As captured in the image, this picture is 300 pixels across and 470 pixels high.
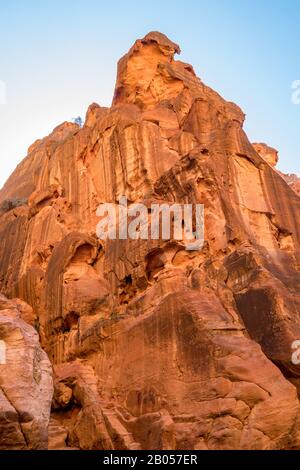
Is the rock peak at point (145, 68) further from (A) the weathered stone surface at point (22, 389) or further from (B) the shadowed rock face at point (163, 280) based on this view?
(A) the weathered stone surface at point (22, 389)

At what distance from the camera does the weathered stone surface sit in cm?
1151

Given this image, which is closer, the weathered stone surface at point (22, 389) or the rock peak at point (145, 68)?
the weathered stone surface at point (22, 389)

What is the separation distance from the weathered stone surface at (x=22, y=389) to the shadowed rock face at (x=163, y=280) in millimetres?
4942

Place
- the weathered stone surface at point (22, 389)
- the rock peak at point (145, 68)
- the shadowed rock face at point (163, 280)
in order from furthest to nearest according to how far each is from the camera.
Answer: the rock peak at point (145, 68)
the shadowed rock face at point (163, 280)
the weathered stone surface at point (22, 389)

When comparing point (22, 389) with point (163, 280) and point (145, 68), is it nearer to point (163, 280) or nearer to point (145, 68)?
point (163, 280)

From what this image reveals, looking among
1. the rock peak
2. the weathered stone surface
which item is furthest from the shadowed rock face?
the weathered stone surface

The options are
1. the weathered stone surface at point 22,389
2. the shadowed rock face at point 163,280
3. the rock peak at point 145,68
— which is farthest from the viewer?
the rock peak at point 145,68

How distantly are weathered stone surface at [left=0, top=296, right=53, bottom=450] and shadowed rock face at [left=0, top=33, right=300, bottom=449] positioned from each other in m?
4.94

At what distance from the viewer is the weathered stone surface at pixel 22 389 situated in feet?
37.8

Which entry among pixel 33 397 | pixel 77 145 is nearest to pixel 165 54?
pixel 77 145

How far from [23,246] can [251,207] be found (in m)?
16.1

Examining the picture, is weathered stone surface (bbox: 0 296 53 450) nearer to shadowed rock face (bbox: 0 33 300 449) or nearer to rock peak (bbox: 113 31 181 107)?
shadowed rock face (bbox: 0 33 300 449)

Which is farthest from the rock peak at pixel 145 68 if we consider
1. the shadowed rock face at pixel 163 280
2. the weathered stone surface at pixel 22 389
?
the weathered stone surface at pixel 22 389
